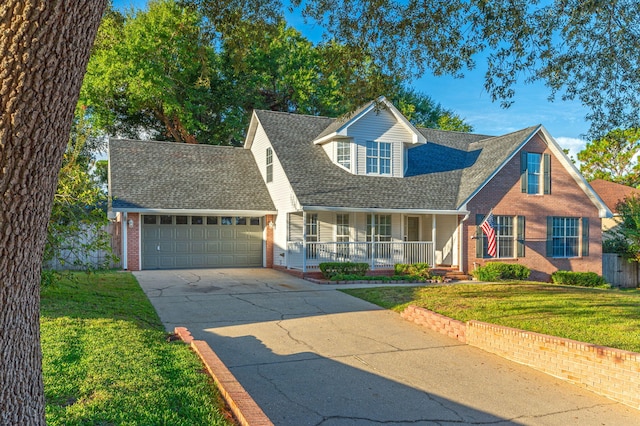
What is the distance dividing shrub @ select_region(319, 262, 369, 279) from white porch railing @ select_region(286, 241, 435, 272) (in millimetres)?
884

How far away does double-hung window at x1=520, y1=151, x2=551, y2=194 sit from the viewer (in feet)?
68.7

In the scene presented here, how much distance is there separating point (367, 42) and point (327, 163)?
11.0m

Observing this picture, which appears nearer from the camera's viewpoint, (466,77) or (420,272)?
(466,77)

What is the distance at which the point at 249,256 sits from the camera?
21.1m

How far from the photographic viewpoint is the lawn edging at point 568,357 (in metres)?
5.88

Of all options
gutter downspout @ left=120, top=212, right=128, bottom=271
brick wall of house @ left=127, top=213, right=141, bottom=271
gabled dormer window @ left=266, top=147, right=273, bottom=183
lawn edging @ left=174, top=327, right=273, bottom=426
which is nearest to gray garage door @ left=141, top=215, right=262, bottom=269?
brick wall of house @ left=127, top=213, right=141, bottom=271

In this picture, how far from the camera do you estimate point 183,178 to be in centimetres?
2094

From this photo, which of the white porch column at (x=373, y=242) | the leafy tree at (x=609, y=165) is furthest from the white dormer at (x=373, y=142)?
the leafy tree at (x=609, y=165)

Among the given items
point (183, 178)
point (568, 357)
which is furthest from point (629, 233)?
point (183, 178)

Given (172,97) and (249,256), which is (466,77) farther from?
(172,97)

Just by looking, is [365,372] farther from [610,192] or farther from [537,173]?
[610,192]

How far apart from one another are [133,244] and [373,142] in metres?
10.2

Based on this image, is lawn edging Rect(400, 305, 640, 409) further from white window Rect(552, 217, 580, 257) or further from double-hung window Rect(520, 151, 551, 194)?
white window Rect(552, 217, 580, 257)

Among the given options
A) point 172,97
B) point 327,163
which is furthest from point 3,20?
point 172,97
